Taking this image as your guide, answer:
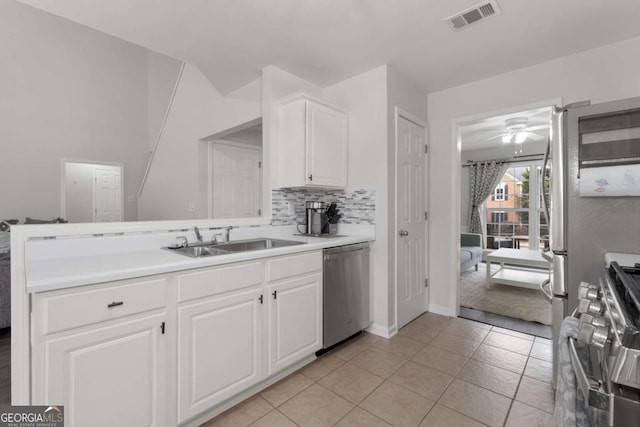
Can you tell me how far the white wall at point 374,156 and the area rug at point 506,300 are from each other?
1408 millimetres

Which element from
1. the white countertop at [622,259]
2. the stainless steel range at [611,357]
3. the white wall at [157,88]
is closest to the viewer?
the stainless steel range at [611,357]

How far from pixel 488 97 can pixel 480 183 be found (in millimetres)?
3670

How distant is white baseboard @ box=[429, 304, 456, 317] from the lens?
309 centimetres

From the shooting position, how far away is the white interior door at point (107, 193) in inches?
223

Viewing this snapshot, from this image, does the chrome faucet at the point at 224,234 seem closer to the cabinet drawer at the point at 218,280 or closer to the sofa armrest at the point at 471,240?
the cabinet drawer at the point at 218,280

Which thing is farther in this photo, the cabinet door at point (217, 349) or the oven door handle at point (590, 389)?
the cabinet door at point (217, 349)

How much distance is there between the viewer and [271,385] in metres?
1.91

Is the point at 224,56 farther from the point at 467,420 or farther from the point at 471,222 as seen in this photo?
the point at 471,222

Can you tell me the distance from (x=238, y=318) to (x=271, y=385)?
1.98 feet

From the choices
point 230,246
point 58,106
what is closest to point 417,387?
point 230,246

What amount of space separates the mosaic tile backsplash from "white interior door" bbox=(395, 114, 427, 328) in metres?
0.29

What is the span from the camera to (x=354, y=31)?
214cm

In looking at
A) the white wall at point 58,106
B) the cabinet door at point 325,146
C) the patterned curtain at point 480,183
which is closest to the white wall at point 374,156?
the cabinet door at point 325,146

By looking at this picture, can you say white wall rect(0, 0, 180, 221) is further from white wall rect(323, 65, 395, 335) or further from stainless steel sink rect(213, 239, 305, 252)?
white wall rect(323, 65, 395, 335)
